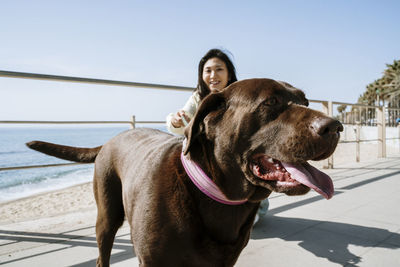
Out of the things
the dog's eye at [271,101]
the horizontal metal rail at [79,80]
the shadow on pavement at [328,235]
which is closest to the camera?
the dog's eye at [271,101]

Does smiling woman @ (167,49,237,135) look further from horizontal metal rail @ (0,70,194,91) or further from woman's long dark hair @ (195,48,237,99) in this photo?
horizontal metal rail @ (0,70,194,91)

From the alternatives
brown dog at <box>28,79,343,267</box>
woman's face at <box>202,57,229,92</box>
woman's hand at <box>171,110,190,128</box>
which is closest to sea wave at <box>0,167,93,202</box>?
woman's face at <box>202,57,229,92</box>

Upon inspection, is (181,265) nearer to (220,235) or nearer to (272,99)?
(220,235)

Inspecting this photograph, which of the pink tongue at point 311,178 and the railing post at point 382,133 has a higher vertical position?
the pink tongue at point 311,178

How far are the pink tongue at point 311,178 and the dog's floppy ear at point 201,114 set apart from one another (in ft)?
1.43

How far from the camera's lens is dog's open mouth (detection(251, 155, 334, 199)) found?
1.16 meters

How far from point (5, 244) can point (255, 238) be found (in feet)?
7.37

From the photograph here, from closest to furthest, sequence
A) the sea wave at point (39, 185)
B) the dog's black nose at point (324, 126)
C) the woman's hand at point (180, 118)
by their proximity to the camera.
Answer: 1. the dog's black nose at point (324, 126)
2. the woman's hand at point (180, 118)
3. the sea wave at point (39, 185)

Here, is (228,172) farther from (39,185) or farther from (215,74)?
(39,185)

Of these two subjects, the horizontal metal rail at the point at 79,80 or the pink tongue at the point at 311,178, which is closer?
the pink tongue at the point at 311,178

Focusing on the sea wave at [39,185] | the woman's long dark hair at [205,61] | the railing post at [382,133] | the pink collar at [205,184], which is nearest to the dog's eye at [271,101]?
the pink collar at [205,184]

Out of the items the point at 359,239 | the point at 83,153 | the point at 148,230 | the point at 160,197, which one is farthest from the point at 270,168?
the point at 359,239

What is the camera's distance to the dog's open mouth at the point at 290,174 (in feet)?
3.81

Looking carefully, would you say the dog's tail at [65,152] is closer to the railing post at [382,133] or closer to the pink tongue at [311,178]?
the pink tongue at [311,178]
